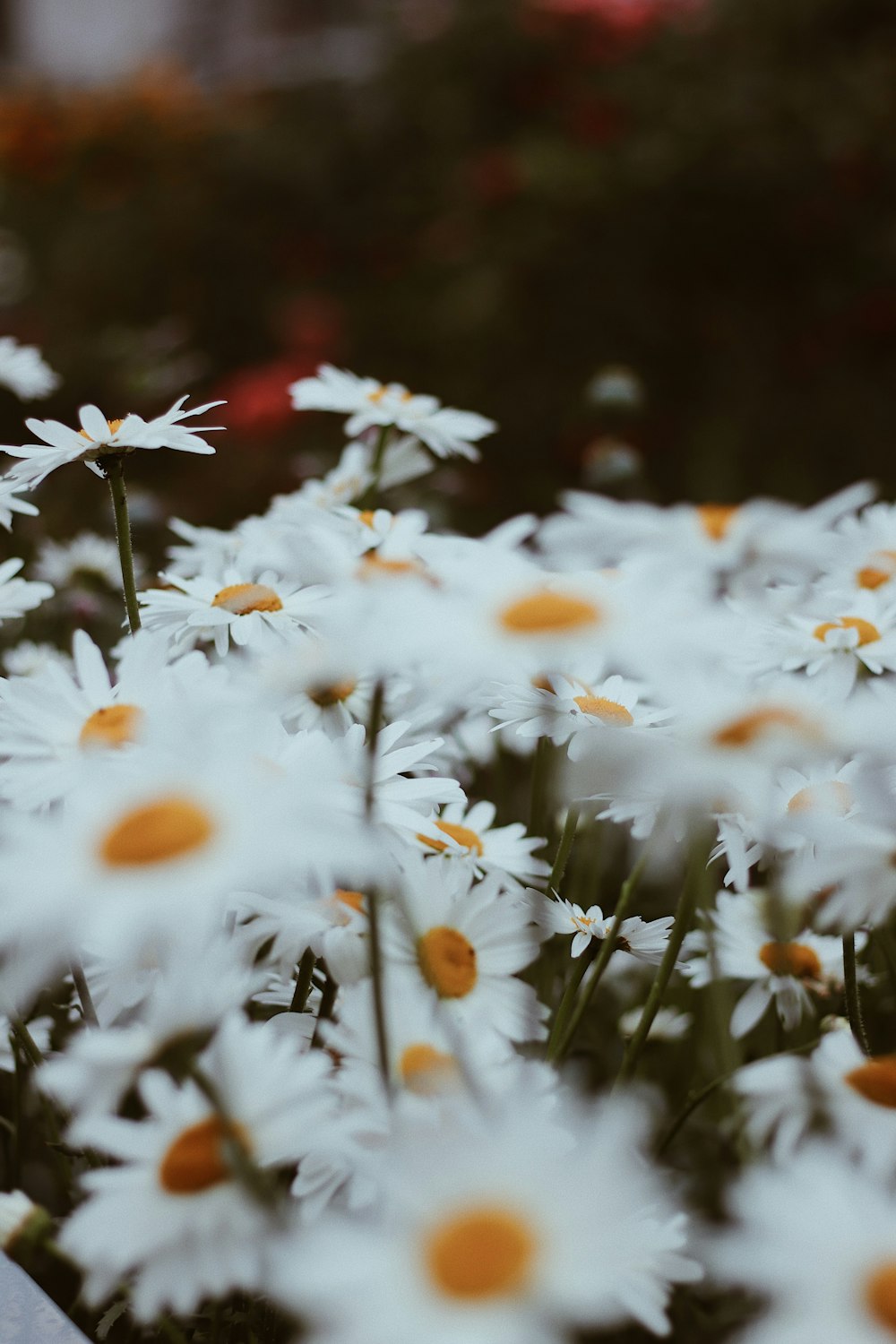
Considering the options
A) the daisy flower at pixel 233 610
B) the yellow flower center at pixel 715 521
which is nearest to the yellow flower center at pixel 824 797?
the yellow flower center at pixel 715 521

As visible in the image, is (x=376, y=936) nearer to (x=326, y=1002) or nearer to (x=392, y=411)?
(x=326, y=1002)

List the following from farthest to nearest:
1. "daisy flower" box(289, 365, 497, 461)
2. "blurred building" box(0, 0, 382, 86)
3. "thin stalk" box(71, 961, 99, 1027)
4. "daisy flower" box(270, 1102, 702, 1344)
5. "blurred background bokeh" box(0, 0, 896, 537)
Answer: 1. "blurred building" box(0, 0, 382, 86)
2. "blurred background bokeh" box(0, 0, 896, 537)
3. "daisy flower" box(289, 365, 497, 461)
4. "thin stalk" box(71, 961, 99, 1027)
5. "daisy flower" box(270, 1102, 702, 1344)

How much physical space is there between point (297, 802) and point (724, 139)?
96.8 inches

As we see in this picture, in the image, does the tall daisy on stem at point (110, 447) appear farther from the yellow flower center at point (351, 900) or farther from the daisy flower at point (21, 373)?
the daisy flower at point (21, 373)

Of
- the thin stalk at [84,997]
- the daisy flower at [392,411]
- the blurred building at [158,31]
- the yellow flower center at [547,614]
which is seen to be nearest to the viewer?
the yellow flower center at [547,614]

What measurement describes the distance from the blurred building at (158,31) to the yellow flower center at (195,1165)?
4999mm

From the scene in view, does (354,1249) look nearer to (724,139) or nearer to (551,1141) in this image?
(551,1141)

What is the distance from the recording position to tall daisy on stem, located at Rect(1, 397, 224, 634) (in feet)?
1.77

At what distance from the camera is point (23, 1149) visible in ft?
1.90

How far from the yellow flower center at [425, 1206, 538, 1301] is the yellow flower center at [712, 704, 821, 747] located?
0.12 m

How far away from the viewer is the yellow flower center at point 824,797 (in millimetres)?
456

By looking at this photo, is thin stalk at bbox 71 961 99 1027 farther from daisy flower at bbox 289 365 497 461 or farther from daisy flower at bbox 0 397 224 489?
daisy flower at bbox 289 365 497 461

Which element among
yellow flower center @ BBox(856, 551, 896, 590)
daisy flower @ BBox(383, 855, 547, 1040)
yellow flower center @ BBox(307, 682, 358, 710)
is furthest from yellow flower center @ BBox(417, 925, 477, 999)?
yellow flower center @ BBox(856, 551, 896, 590)

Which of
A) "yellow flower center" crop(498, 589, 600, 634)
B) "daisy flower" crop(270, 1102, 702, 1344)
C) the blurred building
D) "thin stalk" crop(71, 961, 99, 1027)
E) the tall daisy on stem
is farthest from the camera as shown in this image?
the blurred building
